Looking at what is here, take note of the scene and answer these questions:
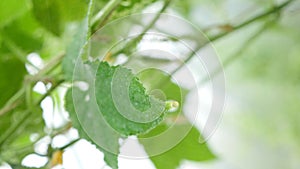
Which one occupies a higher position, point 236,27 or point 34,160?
point 236,27

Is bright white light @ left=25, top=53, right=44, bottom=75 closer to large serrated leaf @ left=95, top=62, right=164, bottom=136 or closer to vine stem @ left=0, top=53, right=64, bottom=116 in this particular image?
vine stem @ left=0, top=53, right=64, bottom=116

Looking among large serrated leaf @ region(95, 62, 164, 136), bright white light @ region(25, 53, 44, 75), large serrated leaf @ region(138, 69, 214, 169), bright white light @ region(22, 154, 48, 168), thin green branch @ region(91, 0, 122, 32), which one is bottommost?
large serrated leaf @ region(95, 62, 164, 136)

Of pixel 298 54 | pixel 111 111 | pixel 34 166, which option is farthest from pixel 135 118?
pixel 298 54

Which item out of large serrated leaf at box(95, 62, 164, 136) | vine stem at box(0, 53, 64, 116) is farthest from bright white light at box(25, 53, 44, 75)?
large serrated leaf at box(95, 62, 164, 136)

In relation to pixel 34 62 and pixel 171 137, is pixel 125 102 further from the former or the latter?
pixel 34 62

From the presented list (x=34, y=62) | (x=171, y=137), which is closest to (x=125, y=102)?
(x=171, y=137)

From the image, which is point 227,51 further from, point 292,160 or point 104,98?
point 104,98

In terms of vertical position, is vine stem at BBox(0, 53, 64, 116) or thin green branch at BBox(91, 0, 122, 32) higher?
thin green branch at BBox(91, 0, 122, 32)

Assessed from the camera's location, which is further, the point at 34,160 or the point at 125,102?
the point at 34,160

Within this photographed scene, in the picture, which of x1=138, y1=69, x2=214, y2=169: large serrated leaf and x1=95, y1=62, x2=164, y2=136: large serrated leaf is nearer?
x1=95, y1=62, x2=164, y2=136: large serrated leaf
